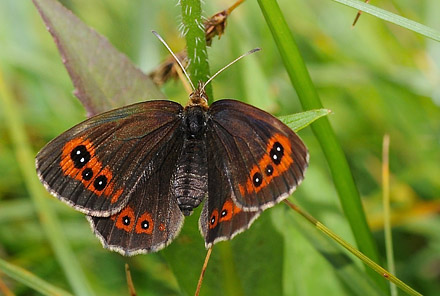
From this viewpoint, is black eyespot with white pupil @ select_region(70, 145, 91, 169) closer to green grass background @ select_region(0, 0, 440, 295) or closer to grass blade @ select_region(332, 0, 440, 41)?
green grass background @ select_region(0, 0, 440, 295)

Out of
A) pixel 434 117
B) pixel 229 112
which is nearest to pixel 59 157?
pixel 229 112

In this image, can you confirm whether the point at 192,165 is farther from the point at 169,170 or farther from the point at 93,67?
the point at 93,67

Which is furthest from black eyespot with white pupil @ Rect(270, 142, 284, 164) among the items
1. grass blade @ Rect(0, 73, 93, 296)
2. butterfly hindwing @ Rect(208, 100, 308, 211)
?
grass blade @ Rect(0, 73, 93, 296)

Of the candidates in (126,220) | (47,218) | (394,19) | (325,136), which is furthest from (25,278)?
(394,19)

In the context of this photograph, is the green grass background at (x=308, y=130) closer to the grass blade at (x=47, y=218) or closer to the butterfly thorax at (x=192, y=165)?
the grass blade at (x=47, y=218)

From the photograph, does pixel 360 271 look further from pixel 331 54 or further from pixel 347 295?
pixel 331 54
